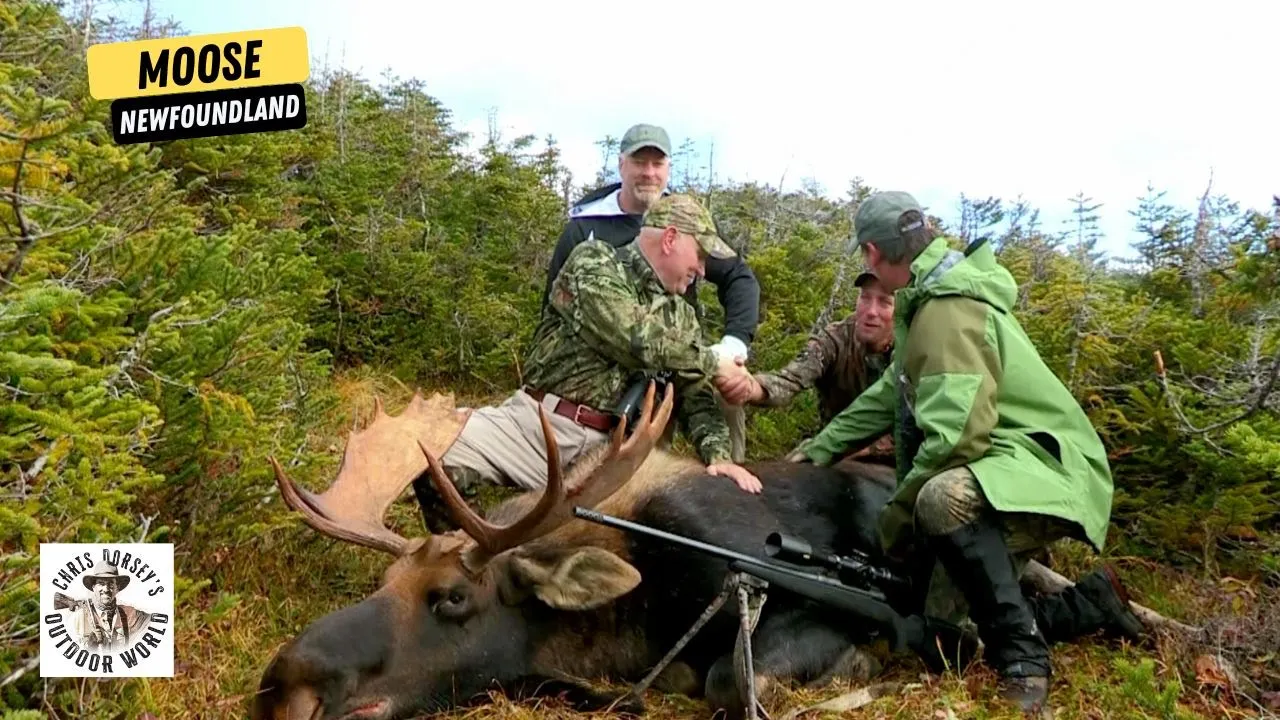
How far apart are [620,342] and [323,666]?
2245mm

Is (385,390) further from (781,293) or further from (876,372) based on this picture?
(876,372)

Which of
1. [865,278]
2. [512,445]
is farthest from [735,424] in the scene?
[512,445]

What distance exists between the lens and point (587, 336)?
5453 mm

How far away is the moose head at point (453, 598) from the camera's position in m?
3.84

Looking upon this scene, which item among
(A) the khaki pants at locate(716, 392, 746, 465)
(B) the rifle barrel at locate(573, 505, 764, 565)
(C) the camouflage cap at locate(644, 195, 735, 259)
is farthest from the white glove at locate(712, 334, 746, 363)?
(B) the rifle barrel at locate(573, 505, 764, 565)

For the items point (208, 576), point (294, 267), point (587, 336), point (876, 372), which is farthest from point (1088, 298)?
point (208, 576)

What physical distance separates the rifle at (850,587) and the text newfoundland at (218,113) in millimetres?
4083

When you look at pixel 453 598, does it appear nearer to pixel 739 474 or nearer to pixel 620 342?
pixel 739 474

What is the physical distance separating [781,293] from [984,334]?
410cm

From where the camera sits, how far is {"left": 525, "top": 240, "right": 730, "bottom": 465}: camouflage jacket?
5.26 m

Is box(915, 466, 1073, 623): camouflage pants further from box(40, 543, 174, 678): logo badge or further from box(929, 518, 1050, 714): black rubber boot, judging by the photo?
box(40, 543, 174, 678): logo badge

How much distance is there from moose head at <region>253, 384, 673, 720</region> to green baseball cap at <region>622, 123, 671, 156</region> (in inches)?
110

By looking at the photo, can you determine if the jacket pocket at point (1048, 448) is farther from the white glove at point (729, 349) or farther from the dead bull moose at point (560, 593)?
the white glove at point (729, 349)

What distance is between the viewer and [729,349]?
6.09m
